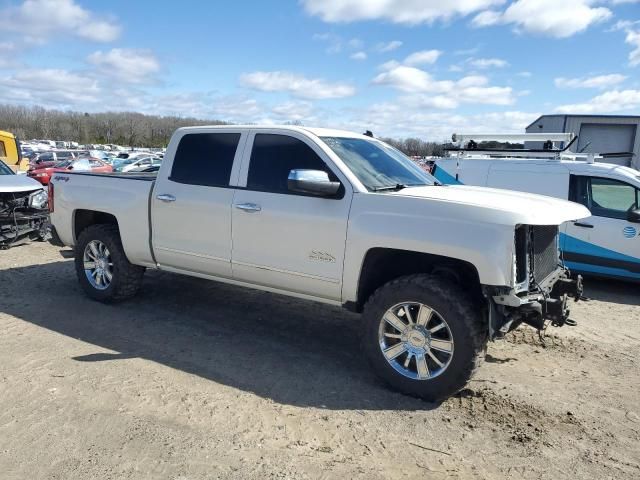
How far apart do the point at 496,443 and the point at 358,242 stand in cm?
173

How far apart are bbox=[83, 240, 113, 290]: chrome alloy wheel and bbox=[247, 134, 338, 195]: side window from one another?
2.30 m

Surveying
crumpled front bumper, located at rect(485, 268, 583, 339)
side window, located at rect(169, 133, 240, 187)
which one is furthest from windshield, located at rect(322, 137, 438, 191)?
crumpled front bumper, located at rect(485, 268, 583, 339)

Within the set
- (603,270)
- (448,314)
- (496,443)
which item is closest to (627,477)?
(496,443)

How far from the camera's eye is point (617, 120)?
32.1 m

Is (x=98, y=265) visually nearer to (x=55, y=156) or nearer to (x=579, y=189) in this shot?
(x=579, y=189)

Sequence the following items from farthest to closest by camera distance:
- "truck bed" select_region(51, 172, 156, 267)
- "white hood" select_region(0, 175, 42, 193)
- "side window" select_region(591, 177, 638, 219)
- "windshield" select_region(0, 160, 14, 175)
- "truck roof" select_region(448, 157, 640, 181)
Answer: "windshield" select_region(0, 160, 14, 175) < "white hood" select_region(0, 175, 42, 193) < "truck roof" select_region(448, 157, 640, 181) < "side window" select_region(591, 177, 638, 219) < "truck bed" select_region(51, 172, 156, 267)

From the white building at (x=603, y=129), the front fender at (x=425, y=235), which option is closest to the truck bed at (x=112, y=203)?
the front fender at (x=425, y=235)

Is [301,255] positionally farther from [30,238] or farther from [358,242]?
[30,238]

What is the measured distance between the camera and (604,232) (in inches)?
294

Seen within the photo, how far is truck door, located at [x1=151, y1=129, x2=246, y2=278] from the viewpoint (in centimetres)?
491

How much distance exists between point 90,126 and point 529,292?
474 ft

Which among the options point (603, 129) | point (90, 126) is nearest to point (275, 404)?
point (603, 129)

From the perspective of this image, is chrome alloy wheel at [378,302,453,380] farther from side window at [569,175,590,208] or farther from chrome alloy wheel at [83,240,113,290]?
side window at [569,175,590,208]

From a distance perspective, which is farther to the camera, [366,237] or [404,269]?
[404,269]
